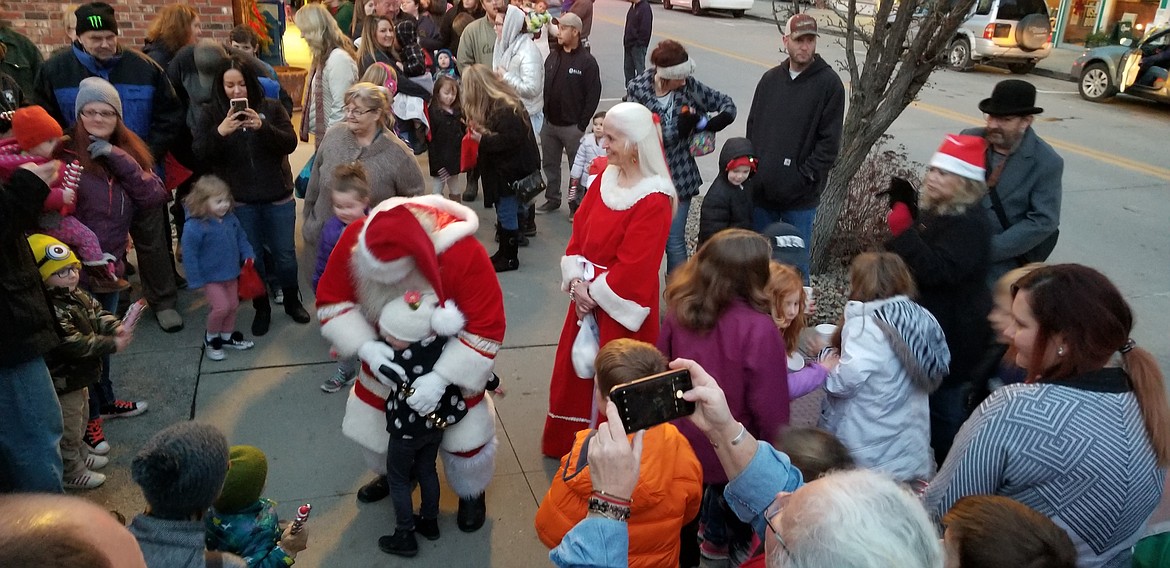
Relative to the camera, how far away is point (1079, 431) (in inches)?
94.9

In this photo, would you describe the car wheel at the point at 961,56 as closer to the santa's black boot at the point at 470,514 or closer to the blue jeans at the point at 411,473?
the santa's black boot at the point at 470,514

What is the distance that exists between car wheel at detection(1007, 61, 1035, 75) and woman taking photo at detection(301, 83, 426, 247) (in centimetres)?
1768

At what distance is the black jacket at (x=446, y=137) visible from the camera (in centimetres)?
720

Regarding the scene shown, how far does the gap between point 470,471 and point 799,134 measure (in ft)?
10.9

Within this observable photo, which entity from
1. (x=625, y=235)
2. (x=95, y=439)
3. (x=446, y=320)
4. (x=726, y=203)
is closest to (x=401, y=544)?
(x=446, y=320)

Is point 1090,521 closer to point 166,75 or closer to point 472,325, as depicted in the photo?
point 472,325

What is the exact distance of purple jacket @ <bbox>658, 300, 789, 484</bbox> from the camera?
325 cm

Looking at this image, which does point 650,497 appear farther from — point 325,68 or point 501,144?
point 325,68

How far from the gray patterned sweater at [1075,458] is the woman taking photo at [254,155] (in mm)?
4684

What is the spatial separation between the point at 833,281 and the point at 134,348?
5.23 m

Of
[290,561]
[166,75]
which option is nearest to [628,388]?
[290,561]

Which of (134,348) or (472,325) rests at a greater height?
(472,325)

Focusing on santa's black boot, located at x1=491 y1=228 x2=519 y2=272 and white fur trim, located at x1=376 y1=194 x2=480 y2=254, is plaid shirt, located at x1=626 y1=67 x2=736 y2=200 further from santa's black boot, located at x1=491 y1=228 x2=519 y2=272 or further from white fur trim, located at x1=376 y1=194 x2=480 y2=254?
white fur trim, located at x1=376 y1=194 x2=480 y2=254

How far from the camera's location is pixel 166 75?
597 cm
